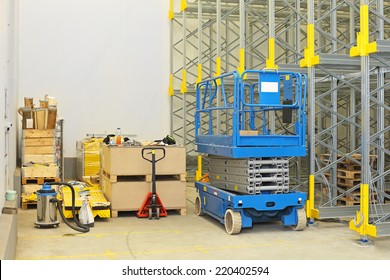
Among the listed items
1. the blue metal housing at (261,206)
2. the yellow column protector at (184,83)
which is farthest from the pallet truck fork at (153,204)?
the yellow column protector at (184,83)

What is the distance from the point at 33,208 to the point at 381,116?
7467 mm

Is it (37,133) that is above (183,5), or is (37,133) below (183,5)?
below

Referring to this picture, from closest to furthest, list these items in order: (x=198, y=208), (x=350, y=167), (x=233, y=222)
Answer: (x=233, y=222) → (x=198, y=208) → (x=350, y=167)

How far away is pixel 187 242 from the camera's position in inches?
324

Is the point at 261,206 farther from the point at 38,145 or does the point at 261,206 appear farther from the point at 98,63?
the point at 98,63

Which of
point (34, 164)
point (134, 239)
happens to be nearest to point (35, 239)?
point (134, 239)

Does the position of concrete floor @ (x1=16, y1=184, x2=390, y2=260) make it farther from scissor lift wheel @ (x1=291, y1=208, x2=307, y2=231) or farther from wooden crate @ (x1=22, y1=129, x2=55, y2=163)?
wooden crate @ (x1=22, y1=129, x2=55, y2=163)

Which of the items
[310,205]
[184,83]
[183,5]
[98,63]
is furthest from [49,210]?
[183,5]

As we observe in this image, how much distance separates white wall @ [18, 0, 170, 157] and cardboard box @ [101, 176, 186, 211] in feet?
22.8

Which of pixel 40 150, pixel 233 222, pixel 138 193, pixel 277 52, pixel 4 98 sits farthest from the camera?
pixel 277 52

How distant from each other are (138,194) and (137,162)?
63 cm

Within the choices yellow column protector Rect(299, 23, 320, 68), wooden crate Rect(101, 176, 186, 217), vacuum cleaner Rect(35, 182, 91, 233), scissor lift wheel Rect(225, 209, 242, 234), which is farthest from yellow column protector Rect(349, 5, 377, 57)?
vacuum cleaner Rect(35, 182, 91, 233)

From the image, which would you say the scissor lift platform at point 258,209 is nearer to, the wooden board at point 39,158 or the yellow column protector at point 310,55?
the yellow column protector at point 310,55

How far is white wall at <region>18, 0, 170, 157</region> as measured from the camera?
16688 mm
